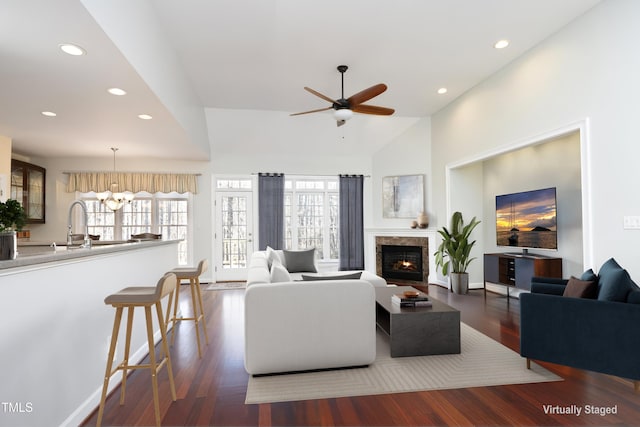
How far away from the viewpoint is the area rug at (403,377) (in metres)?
2.27


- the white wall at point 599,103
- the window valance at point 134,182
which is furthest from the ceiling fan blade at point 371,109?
the window valance at point 134,182

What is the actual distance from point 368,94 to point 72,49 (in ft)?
8.34

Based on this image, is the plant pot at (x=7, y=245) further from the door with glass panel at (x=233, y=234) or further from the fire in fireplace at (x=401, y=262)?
the fire in fireplace at (x=401, y=262)

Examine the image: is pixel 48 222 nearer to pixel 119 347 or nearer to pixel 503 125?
pixel 119 347

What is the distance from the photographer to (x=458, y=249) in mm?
5277

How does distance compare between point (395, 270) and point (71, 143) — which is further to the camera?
point (395, 270)

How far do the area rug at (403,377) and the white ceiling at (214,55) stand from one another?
2.66 meters

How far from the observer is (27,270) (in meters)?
1.60

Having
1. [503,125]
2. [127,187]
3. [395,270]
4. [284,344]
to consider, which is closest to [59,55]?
[284,344]

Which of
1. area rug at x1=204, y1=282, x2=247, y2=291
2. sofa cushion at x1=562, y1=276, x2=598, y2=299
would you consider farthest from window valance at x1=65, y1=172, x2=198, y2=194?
sofa cushion at x1=562, y1=276, x2=598, y2=299

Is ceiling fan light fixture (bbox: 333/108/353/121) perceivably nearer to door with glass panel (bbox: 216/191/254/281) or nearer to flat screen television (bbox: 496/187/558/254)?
flat screen television (bbox: 496/187/558/254)

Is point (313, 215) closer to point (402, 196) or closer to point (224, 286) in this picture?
point (402, 196)

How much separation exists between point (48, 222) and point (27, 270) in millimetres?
5657

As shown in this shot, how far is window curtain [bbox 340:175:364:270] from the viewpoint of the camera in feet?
23.0
